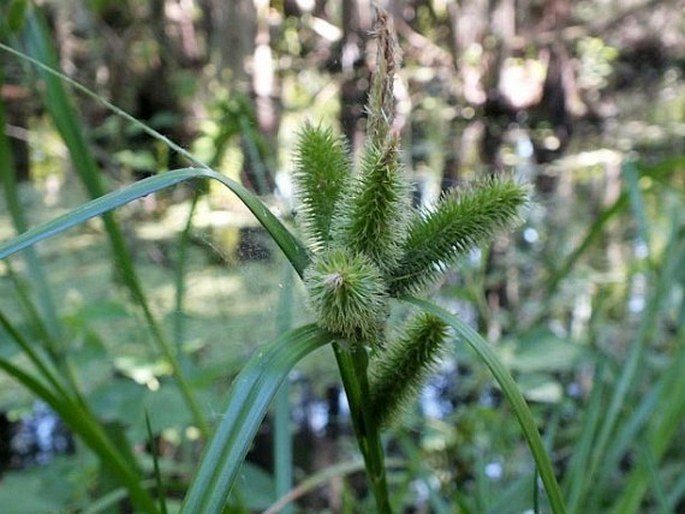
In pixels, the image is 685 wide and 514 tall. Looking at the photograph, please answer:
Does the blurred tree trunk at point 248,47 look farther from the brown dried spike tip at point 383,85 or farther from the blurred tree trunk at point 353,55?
the brown dried spike tip at point 383,85

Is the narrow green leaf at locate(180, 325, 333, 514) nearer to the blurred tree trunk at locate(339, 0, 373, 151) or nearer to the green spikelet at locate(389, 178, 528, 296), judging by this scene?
the green spikelet at locate(389, 178, 528, 296)

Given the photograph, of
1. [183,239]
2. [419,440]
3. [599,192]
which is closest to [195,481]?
[183,239]

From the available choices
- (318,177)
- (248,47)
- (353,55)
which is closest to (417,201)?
(318,177)

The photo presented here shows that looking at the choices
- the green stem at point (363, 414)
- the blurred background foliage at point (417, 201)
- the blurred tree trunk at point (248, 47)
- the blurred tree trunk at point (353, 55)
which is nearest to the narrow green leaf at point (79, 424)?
the blurred background foliage at point (417, 201)

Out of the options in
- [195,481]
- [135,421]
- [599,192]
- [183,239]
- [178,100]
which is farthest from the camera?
[178,100]

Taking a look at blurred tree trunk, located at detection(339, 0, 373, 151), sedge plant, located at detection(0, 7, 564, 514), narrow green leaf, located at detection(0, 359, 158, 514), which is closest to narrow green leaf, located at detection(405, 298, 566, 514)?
sedge plant, located at detection(0, 7, 564, 514)

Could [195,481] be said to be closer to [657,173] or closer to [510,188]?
[510,188]

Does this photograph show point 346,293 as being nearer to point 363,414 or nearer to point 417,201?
point 363,414
